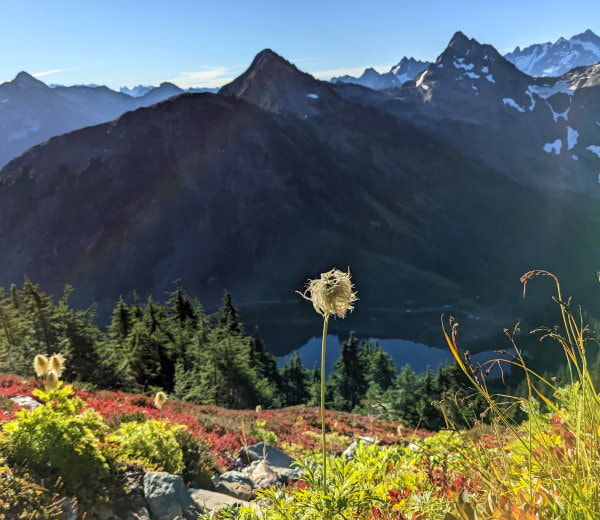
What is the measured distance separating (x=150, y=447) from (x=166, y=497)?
3.01 feet

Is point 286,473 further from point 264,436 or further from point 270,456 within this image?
point 264,436

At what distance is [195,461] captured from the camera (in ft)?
22.7

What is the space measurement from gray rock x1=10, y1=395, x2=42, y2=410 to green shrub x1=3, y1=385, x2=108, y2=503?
12.6ft

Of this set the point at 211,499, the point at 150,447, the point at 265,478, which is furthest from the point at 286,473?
the point at 150,447

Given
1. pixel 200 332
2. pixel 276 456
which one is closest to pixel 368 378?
pixel 200 332

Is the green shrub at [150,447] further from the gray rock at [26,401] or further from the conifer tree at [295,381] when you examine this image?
the conifer tree at [295,381]

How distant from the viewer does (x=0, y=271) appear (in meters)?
132

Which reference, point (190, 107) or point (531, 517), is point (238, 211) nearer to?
point (190, 107)

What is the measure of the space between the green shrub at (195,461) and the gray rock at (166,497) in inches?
36.1

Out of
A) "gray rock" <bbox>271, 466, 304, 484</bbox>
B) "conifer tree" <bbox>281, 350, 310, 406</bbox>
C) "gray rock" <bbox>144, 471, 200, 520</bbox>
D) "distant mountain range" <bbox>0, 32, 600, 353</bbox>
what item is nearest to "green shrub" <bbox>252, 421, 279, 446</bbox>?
"gray rock" <bbox>271, 466, 304, 484</bbox>

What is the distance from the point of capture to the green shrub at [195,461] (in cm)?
658

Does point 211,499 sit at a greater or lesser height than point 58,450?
lesser

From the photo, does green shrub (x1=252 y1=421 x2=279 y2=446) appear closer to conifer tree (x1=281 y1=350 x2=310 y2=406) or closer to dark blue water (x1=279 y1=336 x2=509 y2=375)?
conifer tree (x1=281 y1=350 x2=310 y2=406)

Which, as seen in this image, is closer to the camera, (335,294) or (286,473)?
(335,294)
